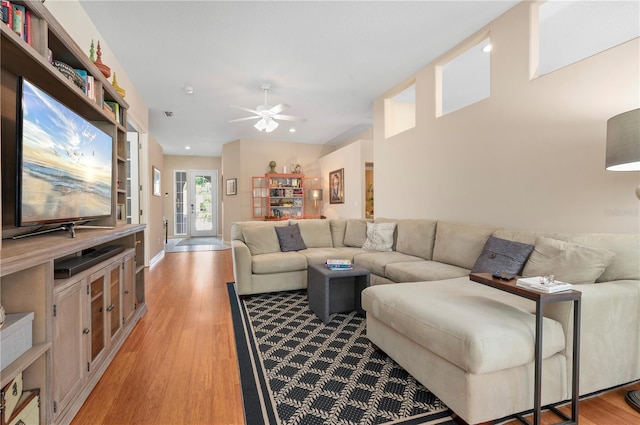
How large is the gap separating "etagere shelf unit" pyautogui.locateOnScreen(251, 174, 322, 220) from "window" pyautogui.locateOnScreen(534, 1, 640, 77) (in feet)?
17.8

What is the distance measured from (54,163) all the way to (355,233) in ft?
11.6

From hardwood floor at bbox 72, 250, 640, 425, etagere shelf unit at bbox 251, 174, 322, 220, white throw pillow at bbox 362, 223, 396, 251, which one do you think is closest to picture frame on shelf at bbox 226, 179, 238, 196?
etagere shelf unit at bbox 251, 174, 322, 220

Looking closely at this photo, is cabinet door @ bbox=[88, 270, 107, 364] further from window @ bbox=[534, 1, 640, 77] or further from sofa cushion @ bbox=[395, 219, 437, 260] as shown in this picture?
window @ bbox=[534, 1, 640, 77]

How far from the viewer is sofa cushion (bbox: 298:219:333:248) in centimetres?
448

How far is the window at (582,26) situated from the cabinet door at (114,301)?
3865 mm

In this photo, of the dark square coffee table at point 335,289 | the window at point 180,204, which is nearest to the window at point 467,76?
the dark square coffee table at point 335,289

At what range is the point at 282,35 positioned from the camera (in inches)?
123

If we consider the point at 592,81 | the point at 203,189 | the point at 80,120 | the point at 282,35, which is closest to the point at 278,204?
the point at 203,189

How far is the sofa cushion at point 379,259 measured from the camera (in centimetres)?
337

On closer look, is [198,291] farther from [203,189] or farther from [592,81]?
[203,189]

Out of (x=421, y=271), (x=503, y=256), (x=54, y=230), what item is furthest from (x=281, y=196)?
(x=503, y=256)

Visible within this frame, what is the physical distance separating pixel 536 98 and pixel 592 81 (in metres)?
0.42

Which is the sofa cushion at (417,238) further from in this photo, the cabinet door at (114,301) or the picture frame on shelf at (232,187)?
the picture frame on shelf at (232,187)

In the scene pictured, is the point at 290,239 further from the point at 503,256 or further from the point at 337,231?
the point at 503,256
